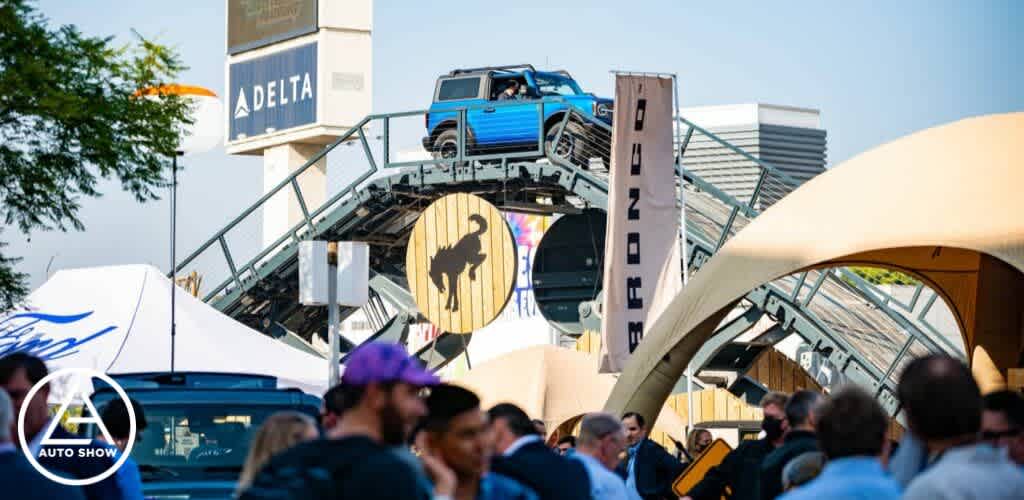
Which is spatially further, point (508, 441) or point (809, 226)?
point (809, 226)

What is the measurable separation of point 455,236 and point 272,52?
22.3 metres

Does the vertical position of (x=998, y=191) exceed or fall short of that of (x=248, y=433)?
it exceeds it

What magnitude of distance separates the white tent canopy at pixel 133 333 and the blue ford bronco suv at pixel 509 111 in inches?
346

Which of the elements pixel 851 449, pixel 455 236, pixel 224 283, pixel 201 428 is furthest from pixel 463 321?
pixel 851 449

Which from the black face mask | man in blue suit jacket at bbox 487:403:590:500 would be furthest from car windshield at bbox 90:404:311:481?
man in blue suit jacket at bbox 487:403:590:500

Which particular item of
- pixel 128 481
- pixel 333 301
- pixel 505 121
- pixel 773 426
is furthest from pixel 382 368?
pixel 505 121

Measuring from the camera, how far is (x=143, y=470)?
12.2 m

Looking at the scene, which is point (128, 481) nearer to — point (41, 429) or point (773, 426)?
point (41, 429)

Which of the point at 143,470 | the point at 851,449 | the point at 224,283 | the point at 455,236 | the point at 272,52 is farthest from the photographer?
the point at 272,52

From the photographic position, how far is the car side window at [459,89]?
29875 mm

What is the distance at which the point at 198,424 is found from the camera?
496 inches

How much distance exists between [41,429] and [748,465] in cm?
455

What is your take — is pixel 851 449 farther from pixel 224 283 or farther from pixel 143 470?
pixel 224 283

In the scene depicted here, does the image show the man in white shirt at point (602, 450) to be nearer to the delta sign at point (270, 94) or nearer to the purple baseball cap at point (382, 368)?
the purple baseball cap at point (382, 368)
